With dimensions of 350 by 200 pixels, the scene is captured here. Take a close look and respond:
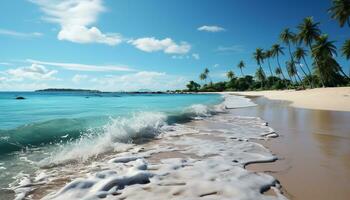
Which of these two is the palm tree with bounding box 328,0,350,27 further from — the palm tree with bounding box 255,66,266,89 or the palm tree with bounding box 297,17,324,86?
the palm tree with bounding box 255,66,266,89

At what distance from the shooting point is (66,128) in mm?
11492

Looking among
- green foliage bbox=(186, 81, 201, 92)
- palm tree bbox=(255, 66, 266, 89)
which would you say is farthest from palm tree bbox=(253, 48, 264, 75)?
green foliage bbox=(186, 81, 201, 92)

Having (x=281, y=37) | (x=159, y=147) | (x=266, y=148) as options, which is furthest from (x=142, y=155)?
(x=281, y=37)

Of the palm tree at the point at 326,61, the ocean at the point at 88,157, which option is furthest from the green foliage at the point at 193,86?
the ocean at the point at 88,157

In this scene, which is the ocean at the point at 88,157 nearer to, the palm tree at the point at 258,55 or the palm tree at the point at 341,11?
the palm tree at the point at 341,11

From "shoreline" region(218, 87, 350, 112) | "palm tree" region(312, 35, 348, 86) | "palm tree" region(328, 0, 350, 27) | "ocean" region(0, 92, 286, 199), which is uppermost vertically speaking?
"palm tree" region(328, 0, 350, 27)

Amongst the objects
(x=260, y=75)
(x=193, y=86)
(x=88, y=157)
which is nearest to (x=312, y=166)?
(x=88, y=157)

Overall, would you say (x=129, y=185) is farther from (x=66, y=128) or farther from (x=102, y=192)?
(x=66, y=128)

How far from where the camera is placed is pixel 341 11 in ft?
157

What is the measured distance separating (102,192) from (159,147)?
3.72m

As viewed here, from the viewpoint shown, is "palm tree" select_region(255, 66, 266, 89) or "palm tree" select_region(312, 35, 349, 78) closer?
"palm tree" select_region(312, 35, 349, 78)

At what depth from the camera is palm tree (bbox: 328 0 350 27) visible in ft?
155

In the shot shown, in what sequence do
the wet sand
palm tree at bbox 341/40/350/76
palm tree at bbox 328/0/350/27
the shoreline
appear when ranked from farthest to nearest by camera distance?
palm tree at bbox 341/40/350/76, palm tree at bbox 328/0/350/27, the shoreline, the wet sand

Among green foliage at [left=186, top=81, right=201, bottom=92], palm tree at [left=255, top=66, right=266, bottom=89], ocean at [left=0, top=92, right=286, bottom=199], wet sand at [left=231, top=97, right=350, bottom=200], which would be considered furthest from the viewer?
green foliage at [left=186, top=81, right=201, bottom=92]
